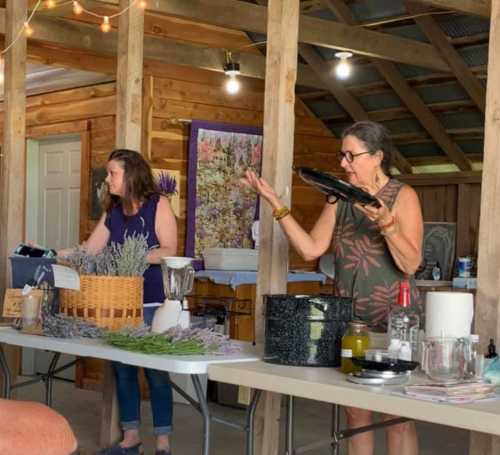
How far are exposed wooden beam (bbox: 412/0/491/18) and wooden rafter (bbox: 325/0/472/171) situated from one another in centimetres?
134

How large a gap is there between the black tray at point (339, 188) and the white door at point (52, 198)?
4712 millimetres

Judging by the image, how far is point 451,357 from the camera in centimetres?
246

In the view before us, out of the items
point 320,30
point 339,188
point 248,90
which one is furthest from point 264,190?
point 248,90

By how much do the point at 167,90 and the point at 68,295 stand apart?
A: 12.0ft

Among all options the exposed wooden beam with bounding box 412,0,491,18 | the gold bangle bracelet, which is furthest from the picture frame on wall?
the gold bangle bracelet

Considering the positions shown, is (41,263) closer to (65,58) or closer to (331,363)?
(331,363)

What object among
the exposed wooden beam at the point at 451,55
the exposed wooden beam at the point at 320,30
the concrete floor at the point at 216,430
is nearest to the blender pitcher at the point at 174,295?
the concrete floor at the point at 216,430

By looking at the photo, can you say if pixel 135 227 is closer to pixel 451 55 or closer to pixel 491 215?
pixel 491 215

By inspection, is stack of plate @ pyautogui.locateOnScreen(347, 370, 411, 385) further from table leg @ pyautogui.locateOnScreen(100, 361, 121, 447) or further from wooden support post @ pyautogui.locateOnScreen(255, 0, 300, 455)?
table leg @ pyautogui.locateOnScreen(100, 361, 121, 447)

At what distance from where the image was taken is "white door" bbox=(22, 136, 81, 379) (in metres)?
7.48

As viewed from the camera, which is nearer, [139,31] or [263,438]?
[263,438]

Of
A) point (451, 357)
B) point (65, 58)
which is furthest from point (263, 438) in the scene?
point (65, 58)

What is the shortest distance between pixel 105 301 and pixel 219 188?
400 cm

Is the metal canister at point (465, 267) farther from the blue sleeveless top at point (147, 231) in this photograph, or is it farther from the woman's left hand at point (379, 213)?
the woman's left hand at point (379, 213)
